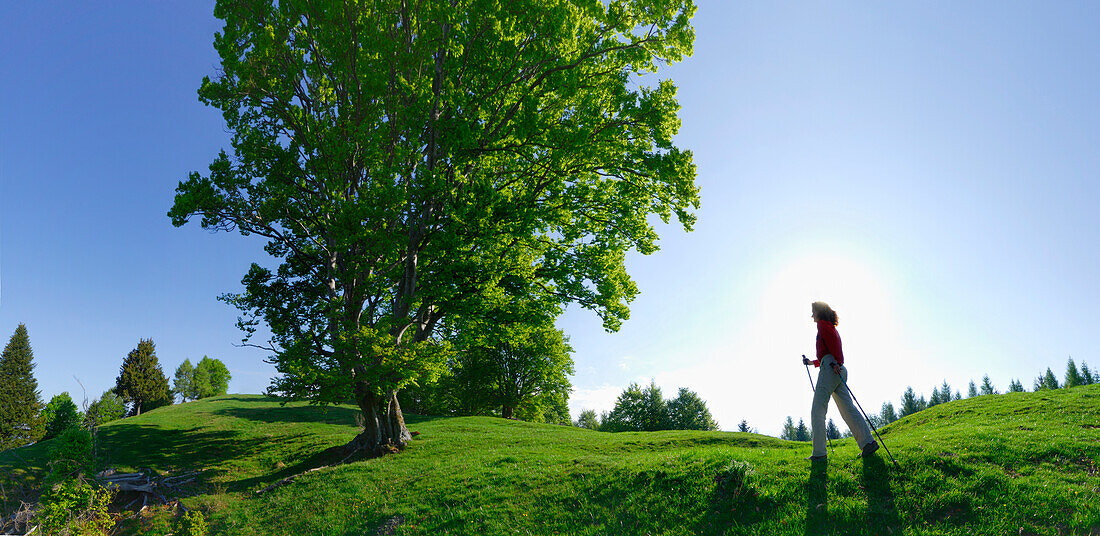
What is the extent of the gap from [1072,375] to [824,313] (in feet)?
388

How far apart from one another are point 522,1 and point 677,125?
7.39m

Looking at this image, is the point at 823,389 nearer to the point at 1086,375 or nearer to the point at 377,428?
the point at 377,428

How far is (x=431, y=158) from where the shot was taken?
2017 cm

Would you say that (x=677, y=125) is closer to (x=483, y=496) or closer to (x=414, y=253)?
(x=414, y=253)

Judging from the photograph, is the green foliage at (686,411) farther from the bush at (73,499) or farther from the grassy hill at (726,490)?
the bush at (73,499)

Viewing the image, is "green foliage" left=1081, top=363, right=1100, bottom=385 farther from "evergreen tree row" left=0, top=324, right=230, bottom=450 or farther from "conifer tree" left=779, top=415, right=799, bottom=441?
"evergreen tree row" left=0, top=324, right=230, bottom=450

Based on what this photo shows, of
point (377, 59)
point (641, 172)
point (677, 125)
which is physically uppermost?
point (377, 59)

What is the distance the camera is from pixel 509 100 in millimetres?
19781

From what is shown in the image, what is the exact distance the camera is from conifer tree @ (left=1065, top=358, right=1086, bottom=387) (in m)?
86.1

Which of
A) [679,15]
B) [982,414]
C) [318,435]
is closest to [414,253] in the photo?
[679,15]

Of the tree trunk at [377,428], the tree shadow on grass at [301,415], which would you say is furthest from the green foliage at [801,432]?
the tree trunk at [377,428]

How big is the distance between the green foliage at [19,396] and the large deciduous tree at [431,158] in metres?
69.6

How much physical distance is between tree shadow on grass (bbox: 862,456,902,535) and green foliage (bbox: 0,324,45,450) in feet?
290

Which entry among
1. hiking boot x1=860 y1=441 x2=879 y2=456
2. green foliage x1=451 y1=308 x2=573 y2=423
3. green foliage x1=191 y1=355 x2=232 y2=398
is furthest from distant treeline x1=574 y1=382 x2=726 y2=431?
green foliage x1=191 y1=355 x2=232 y2=398
